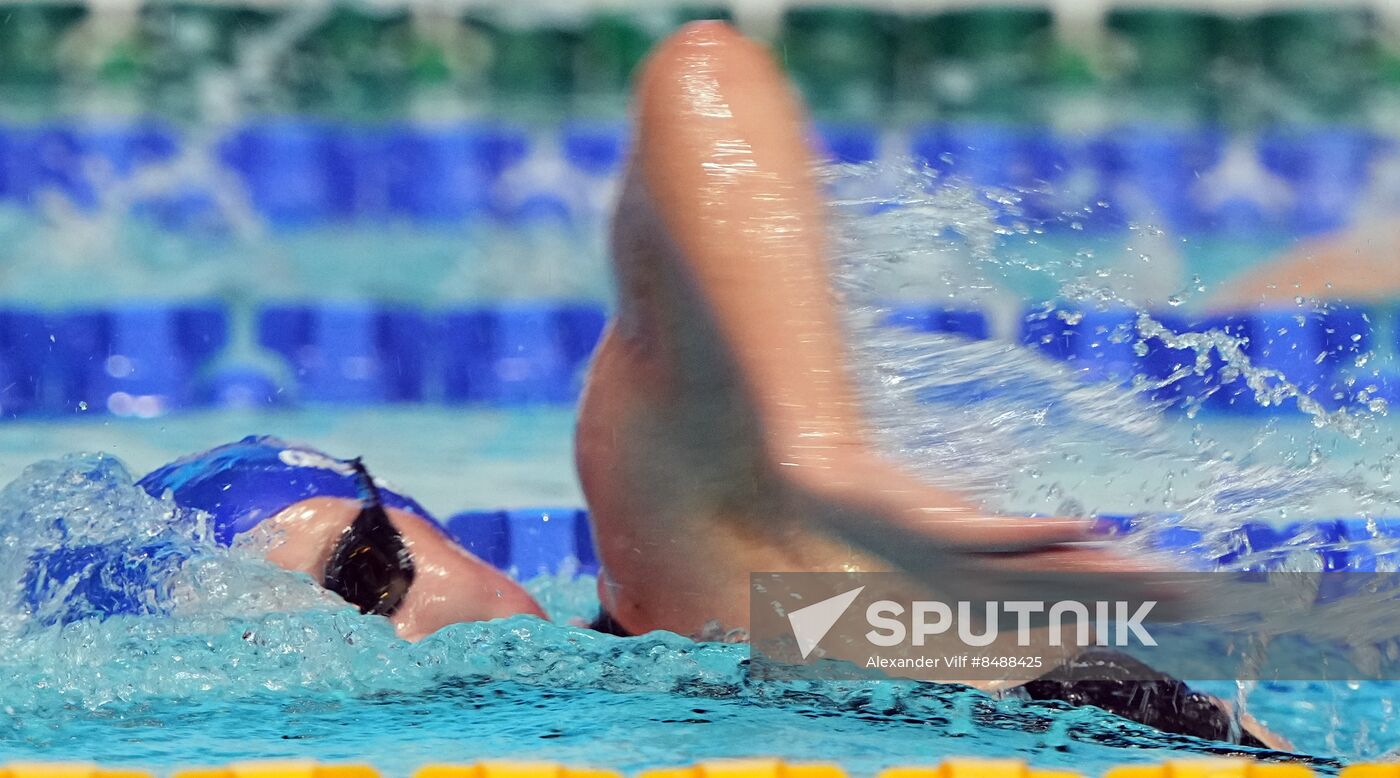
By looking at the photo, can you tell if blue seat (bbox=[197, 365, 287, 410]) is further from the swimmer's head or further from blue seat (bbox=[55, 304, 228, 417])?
the swimmer's head

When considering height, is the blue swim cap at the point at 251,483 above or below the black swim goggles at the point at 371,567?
above

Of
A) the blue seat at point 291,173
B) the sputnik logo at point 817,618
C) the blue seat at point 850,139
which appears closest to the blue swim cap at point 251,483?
the sputnik logo at point 817,618

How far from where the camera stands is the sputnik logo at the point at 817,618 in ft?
4.08

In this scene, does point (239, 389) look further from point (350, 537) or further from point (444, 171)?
point (350, 537)

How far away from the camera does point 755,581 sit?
1.25m

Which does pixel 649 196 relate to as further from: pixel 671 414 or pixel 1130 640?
pixel 1130 640

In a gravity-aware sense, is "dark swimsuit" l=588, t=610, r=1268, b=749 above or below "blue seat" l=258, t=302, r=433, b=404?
below

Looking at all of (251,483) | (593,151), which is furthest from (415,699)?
(593,151)

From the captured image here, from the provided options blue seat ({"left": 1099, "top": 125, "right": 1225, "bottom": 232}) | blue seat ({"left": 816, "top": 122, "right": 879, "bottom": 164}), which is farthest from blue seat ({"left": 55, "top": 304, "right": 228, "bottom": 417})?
blue seat ({"left": 1099, "top": 125, "right": 1225, "bottom": 232})

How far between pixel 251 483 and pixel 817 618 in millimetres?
617

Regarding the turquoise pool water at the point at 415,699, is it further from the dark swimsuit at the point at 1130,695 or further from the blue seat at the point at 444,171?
the blue seat at the point at 444,171

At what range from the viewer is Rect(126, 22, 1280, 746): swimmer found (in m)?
0.99

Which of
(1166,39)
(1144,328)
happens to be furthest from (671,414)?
(1166,39)

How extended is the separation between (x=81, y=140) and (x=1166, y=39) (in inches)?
151
